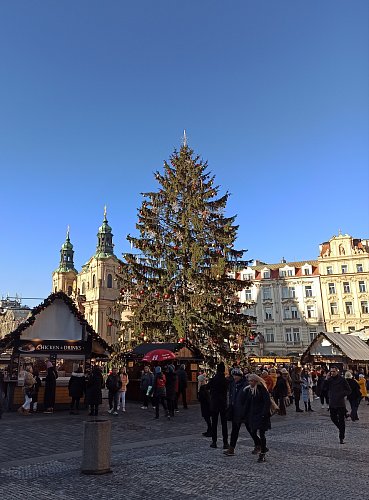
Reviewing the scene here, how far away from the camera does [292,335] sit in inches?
2416

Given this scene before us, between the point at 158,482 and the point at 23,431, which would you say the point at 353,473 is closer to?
the point at 158,482

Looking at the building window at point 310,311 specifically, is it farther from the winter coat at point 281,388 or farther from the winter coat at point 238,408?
the winter coat at point 238,408

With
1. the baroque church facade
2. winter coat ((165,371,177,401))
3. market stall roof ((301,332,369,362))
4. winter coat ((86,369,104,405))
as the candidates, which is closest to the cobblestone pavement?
winter coat ((86,369,104,405))

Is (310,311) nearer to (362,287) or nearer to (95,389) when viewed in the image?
(362,287)

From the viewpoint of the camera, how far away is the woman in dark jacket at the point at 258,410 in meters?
8.70

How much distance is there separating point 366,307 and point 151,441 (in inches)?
2072

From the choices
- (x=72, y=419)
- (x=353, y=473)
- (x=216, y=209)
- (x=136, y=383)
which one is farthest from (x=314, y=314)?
(x=353, y=473)

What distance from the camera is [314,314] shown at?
60688 mm

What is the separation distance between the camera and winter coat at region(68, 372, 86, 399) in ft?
56.9

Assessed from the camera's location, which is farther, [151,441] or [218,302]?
[218,302]

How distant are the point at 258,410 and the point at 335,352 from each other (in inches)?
808

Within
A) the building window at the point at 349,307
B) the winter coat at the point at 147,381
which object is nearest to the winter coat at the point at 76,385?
the winter coat at the point at 147,381

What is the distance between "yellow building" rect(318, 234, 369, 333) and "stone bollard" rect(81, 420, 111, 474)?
5476 cm

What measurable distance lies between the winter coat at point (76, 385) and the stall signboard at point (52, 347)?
6.92ft
